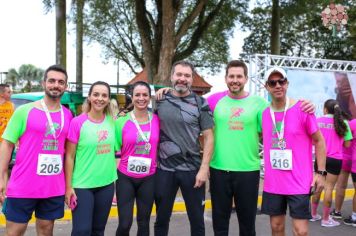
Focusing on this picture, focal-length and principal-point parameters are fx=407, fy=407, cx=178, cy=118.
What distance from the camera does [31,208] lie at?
370 centimetres

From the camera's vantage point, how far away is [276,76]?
3.95 meters

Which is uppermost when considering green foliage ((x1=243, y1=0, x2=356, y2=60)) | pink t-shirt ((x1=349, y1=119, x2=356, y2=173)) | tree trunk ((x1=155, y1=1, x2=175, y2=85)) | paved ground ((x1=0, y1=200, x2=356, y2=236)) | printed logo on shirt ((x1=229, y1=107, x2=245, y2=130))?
green foliage ((x1=243, y1=0, x2=356, y2=60))

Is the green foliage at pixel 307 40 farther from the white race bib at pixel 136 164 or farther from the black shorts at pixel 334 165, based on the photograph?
the white race bib at pixel 136 164

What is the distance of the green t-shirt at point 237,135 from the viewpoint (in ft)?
13.5

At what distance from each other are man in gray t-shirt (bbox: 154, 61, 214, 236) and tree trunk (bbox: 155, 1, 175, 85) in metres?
9.10

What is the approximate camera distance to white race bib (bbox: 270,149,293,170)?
3.87 m

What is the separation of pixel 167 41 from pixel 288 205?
980cm

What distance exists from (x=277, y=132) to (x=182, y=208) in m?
3.58

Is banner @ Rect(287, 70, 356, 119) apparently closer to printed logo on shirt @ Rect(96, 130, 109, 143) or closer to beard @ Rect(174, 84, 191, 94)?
beard @ Rect(174, 84, 191, 94)

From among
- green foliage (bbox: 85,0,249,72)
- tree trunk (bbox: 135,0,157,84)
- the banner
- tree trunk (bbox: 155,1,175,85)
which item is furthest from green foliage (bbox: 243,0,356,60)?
the banner

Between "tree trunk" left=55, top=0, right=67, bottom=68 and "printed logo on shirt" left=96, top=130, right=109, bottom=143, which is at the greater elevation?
"tree trunk" left=55, top=0, right=67, bottom=68

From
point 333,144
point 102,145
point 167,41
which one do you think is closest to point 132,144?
point 102,145

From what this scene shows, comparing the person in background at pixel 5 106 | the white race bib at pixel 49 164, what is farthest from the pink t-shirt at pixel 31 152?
the person in background at pixel 5 106

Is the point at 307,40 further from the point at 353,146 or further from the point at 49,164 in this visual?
the point at 49,164
